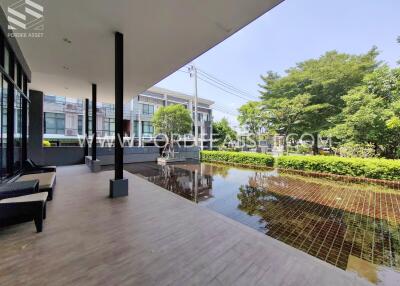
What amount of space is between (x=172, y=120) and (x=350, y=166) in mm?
9138

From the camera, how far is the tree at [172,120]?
1194 centimetres

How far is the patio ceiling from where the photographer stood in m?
3.10

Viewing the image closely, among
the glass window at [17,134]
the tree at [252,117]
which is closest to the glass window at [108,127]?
the tree at [252,117]

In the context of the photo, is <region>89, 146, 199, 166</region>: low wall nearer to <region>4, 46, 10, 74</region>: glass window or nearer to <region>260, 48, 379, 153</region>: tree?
<region>4, 46, 10, 74</region>: glass window

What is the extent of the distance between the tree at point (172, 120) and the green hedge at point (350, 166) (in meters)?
6.22

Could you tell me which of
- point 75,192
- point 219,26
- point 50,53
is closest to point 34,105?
point 50,53

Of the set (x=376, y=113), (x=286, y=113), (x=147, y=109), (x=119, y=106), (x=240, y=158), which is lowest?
(x=240, y=158)

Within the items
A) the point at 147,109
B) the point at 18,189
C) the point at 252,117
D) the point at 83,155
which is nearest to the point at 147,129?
the point at 147,109

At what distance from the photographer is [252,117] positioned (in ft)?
40.8

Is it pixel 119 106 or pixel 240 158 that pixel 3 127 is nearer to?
pixel 119 106

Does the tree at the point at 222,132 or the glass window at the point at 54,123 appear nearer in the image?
the glass window at the point at 54,123

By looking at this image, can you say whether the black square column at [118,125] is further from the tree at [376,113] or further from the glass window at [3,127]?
the tree at [376,113]

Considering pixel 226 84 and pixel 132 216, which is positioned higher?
pixel 226 84

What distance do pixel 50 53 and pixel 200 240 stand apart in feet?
18.5
